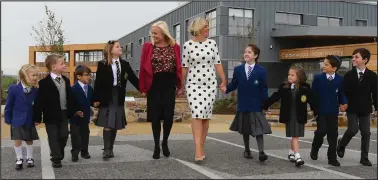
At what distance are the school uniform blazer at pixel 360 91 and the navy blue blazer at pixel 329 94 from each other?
84 mm

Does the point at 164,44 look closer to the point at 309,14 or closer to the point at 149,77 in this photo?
the point at 149,77

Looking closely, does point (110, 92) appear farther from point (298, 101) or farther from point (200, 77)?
point (298, 101)

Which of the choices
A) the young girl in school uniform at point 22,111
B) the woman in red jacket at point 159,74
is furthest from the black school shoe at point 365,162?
the young girl in school uniform at point 22,111

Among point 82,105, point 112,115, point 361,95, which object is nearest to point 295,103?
point 361,95

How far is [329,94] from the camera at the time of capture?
5641 millimetres

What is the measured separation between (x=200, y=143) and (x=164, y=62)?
1212 millimetres

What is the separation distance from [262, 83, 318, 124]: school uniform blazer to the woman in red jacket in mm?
1344

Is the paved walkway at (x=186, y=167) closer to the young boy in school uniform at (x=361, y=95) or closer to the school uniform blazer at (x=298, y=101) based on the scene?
the young boy in school uniform at (x=361, y=95)

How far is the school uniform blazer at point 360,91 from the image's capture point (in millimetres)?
→ 5602

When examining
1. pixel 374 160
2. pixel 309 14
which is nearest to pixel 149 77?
pixel 374 160

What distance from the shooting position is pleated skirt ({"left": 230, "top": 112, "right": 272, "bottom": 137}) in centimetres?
548

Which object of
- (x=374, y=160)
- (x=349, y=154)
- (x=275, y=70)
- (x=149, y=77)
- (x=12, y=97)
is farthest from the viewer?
(x=275, y=70)

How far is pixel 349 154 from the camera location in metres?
6.50

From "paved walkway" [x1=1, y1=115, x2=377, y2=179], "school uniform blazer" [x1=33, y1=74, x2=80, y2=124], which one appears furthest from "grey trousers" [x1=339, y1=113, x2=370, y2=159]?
"school uniform blazer" [x1=33, y1=74, x2=80, y2=124]
